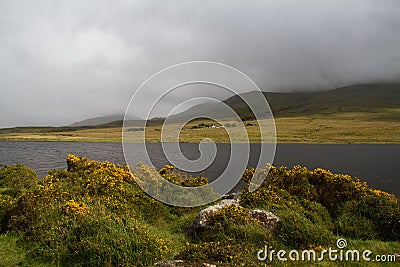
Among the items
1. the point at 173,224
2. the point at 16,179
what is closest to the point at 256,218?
the point at 173,224

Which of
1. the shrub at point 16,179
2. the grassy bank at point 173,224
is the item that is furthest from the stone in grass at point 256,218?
the shrub at point 16,179

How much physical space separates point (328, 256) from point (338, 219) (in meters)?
3.44

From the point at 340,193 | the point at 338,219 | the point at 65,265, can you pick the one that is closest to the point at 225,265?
the point at 65,265

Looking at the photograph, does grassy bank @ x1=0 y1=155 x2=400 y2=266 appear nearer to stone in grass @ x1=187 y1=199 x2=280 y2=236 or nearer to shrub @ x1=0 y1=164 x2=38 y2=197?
stone in grass @ x1=187 y1=199 x2=280 y2=236

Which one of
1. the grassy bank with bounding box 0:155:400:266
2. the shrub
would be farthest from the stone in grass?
the shrub

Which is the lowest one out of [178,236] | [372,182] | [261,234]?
[372,182]

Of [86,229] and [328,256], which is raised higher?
[86,229]

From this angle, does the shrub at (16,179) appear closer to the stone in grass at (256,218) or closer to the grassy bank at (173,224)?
the grassy bank at (173,224)

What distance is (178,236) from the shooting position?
33.6ft

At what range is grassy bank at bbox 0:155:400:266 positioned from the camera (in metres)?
7.32

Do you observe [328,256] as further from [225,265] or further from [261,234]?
[225,265]

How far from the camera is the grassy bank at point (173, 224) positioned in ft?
24.0

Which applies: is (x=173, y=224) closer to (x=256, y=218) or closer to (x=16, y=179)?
(x=256, y=218)

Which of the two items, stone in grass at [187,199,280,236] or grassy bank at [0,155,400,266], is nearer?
grassy bank at [0,155,400,266]
